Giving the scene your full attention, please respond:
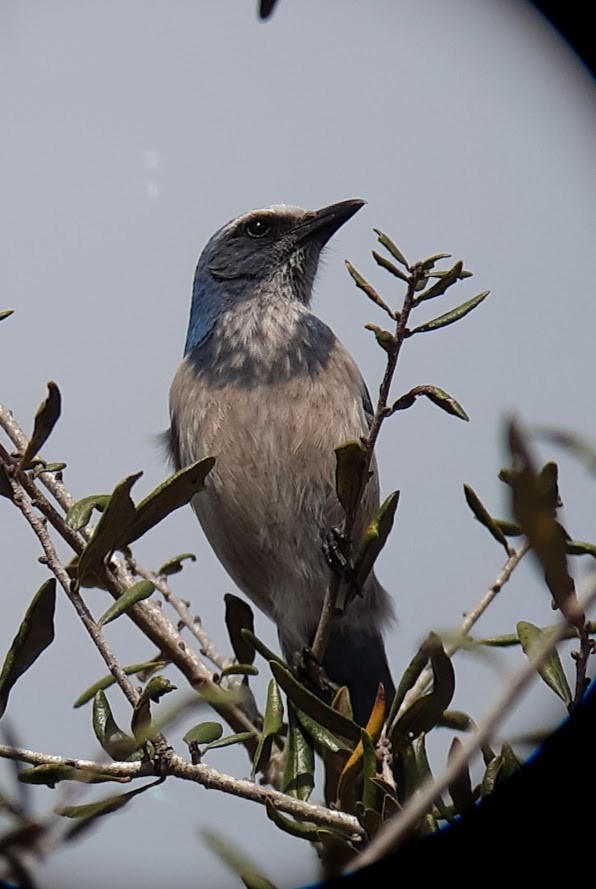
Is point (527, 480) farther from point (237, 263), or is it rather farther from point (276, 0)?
point (237, 263)

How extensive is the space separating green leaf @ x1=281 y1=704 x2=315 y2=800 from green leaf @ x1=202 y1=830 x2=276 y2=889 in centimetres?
23

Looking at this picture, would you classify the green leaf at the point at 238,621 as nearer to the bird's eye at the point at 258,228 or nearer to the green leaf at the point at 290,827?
the green leaf at the point at 290,827

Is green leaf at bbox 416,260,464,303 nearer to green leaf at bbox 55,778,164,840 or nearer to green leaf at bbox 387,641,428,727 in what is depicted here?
green leaf at bbox 387,641,428,727

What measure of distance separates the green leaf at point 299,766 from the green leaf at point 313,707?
11 centimetres

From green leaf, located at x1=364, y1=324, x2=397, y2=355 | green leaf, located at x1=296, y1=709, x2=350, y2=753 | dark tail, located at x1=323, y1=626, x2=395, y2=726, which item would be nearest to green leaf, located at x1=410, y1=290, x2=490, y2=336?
green leaf, located at x1=364, y1=324, x2=397, y2=355

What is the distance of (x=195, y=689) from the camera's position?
6.97 feet

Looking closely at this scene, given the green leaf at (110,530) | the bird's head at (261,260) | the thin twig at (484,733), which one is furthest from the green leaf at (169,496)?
the bird's head at (261,260)

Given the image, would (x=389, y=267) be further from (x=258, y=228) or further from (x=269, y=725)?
(x=258, y=228)

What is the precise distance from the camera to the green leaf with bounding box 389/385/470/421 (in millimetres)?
1717

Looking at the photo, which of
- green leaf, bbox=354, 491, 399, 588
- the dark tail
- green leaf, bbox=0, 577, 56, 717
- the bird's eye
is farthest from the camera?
the bird's eye

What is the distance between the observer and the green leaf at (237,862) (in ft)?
5.03

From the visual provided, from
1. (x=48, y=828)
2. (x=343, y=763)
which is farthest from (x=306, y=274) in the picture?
(x=48, y=828)

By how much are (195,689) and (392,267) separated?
0.97 meters

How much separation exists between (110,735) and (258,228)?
102 inches
